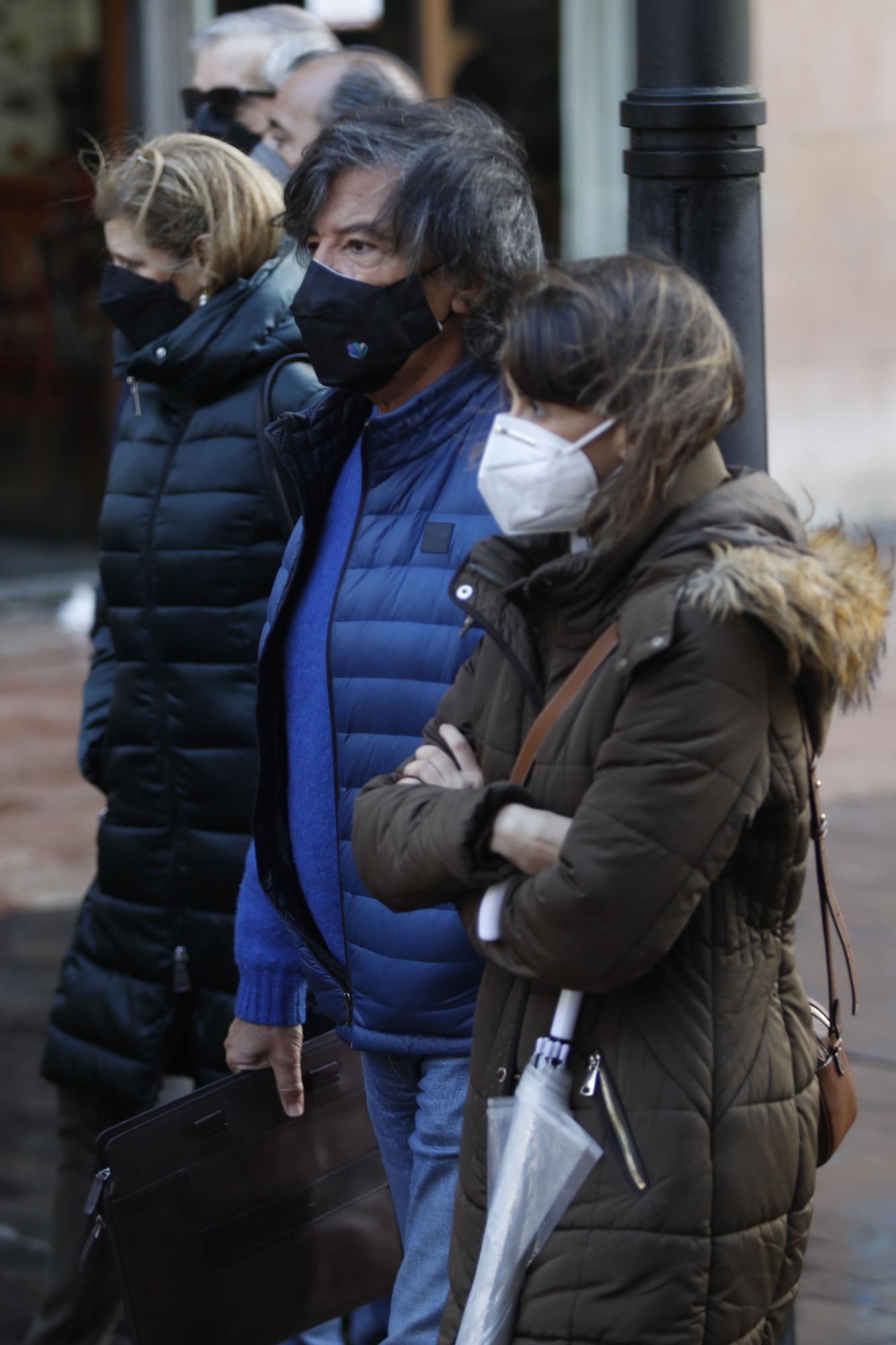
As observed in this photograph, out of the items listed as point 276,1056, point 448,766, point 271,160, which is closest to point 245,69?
point 271,160

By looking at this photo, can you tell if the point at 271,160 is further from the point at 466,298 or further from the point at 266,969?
the point at 266,969

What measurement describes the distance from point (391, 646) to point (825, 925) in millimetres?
673

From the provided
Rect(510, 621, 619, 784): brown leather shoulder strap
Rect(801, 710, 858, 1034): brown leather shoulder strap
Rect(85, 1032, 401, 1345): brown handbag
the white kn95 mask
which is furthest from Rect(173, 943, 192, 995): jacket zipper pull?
the white kn95 mask

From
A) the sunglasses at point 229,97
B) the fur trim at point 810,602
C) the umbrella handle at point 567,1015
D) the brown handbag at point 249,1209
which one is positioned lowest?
the brown handbag at point 249,1209

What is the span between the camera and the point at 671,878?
1.91 m

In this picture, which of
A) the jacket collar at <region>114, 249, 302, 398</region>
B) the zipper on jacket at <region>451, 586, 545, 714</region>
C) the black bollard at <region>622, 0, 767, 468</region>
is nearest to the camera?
the zipper on jacket at <region>451, 586, 545, 714</region>

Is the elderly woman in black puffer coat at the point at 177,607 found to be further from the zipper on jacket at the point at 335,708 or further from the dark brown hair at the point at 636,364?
the dark brown hair at the point at 636,364

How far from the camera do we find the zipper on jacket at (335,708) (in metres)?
2.67

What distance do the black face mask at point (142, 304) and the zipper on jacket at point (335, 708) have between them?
0.87m

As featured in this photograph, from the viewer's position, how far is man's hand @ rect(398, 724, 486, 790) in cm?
218

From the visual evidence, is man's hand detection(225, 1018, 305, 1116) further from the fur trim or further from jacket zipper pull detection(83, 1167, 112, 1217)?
the fur trim

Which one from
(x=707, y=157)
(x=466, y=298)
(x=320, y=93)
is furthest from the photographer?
(x=320, y=93)

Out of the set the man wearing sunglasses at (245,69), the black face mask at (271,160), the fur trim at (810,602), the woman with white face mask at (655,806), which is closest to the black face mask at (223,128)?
the man wearing sunglasses at (245,69)

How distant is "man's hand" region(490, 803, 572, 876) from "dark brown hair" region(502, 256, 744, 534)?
298 millimetres
